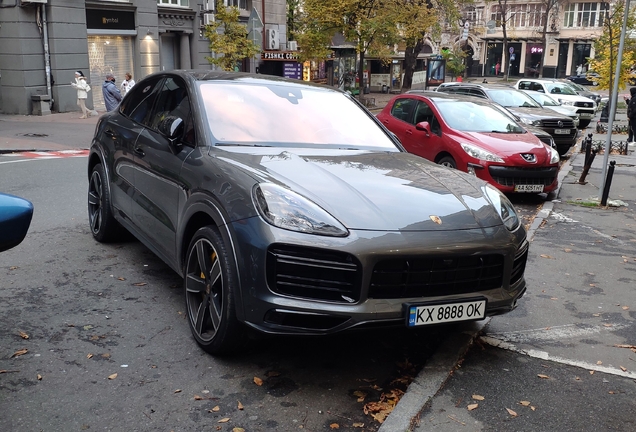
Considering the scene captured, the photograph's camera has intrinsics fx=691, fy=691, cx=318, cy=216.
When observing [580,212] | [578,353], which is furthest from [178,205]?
[580,212]

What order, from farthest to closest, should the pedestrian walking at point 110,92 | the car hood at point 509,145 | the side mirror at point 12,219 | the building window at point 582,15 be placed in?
the building window at point 582,15 → the pedestrian walking at point 110,92 → the car hood at point 509,145 → the side mirror at point 12,219

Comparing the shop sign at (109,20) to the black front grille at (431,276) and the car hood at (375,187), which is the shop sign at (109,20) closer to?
the car hood at (375,187)

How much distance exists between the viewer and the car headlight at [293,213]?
12.1 ft

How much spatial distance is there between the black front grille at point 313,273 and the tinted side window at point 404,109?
27.9 ft

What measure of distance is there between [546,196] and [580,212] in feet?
4.80

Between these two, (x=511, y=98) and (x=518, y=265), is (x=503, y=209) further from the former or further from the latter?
(x=511, y=98)

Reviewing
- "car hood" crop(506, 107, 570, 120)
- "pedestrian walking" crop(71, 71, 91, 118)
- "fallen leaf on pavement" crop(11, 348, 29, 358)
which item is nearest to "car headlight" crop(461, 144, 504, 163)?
"car hood" crop(506, 107, 570, 120)

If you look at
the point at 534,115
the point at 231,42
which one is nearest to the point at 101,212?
the point at 534,115

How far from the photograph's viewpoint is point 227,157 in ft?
14.7

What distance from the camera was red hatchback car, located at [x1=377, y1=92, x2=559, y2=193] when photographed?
33.8 ft

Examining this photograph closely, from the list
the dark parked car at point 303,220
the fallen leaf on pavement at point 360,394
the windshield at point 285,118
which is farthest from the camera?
the windshield at point 285,118

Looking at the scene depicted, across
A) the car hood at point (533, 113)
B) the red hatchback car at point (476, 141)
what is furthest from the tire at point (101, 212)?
the car hood at point (533, 113)

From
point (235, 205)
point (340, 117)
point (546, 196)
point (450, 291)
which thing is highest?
point (340, 117)

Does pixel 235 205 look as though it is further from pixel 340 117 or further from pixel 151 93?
pixel 151 93
